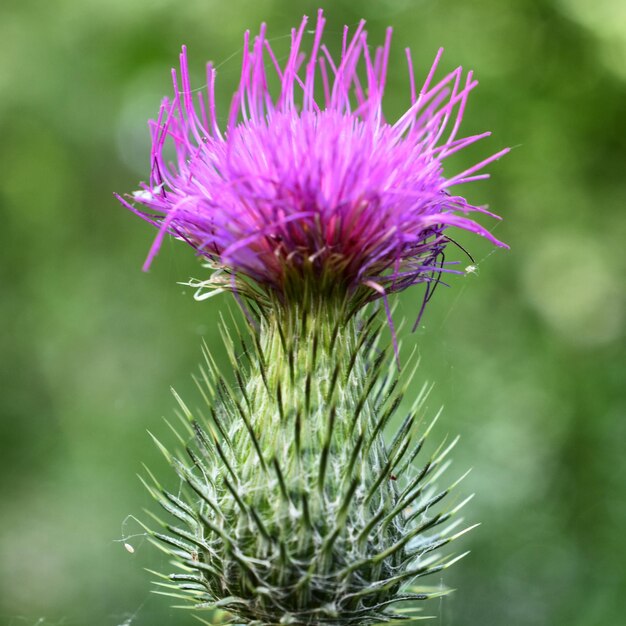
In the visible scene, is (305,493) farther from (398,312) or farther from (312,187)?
(398,312)

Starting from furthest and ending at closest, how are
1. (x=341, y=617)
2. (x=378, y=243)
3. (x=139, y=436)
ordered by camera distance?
(x=139, y=436) < (x=378, y=243) < (x=341, y=617)

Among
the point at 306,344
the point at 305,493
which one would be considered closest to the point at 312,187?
the point at 306,344

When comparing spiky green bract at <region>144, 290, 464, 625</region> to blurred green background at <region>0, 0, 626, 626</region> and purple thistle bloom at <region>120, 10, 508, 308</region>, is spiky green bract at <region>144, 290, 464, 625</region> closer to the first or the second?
purple thistle bloom at <region>120, 10, 508, 308</region>

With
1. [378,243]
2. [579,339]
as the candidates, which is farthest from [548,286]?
[378,243]

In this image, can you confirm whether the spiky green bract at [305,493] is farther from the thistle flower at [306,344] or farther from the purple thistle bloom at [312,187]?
the purple thistle bloom at [312,187]

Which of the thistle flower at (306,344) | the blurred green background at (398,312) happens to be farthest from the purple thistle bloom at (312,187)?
the blurred green background at (398,312)

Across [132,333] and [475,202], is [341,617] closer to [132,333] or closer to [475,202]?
[475,202]

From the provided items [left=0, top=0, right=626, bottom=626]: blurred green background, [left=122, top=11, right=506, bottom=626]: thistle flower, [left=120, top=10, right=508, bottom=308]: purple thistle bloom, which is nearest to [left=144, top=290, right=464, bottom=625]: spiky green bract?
[left=122, top=11, right=506, bottom=626]: thistle flower
